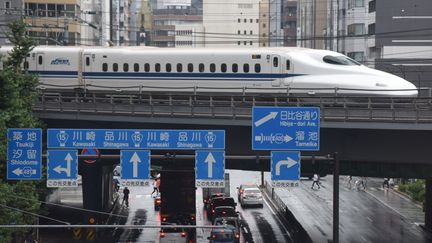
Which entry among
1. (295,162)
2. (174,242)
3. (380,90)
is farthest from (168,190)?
(295,162)

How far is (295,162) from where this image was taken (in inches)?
1039

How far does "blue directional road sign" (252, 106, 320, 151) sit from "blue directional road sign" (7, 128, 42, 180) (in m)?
6.68

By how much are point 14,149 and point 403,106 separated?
1901 cm

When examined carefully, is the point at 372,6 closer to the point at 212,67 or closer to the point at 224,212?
the point at 224,212

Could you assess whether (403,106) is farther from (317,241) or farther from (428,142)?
(317,241)

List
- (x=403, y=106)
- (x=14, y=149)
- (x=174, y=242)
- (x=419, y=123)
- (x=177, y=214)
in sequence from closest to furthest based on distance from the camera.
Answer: (x=14, y=149) < (x=419, y=123) < (x=403, y=106) < (x=174, y=242) < (x=177, y=214)

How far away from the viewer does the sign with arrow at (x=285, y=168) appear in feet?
86.5

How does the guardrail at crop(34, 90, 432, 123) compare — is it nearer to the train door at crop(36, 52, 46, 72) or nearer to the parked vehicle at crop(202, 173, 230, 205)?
the train door at crop(36, 52, 46, 72)

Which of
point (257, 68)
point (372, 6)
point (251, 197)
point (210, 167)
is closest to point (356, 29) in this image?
point (372, 6)

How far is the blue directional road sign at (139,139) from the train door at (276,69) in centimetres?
1624

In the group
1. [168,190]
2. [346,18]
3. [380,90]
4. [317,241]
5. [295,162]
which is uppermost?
[346,18]

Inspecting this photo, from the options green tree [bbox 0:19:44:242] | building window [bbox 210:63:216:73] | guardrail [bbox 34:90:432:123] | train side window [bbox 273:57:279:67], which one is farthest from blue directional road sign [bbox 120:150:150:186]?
building window [bbox 210:63:216:73]

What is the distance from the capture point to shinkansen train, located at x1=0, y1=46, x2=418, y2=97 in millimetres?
40625

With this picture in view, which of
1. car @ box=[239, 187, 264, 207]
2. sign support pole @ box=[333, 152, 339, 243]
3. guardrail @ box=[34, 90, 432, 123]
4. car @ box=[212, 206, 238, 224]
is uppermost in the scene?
guardrail @ box=[34, 90, 432, 123]
